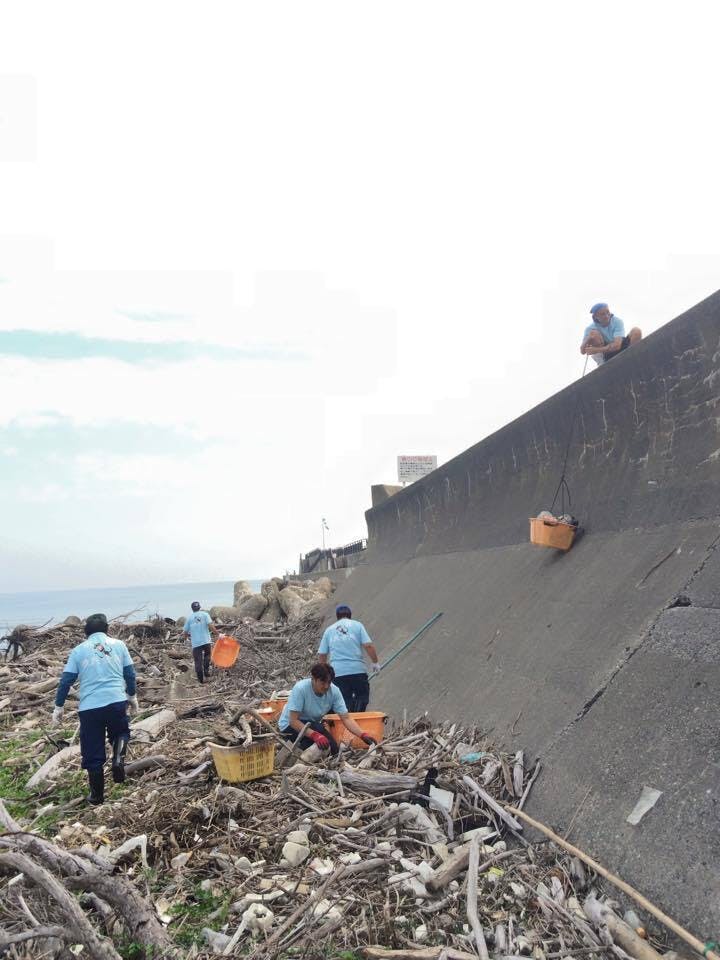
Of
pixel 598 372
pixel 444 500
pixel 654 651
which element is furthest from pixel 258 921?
pixel 444 500

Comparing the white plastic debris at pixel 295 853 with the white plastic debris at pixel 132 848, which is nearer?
the white plastic debris at pixel 295 853

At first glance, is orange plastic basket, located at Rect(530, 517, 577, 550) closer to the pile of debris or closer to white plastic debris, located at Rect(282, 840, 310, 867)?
the pile of debris

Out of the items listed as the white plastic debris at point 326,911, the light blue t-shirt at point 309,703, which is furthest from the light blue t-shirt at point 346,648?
the white plastic debris at point 326,911

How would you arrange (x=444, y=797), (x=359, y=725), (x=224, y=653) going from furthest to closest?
(x=224, y=653) < (x=359, y=725) < (x=444, y=797)

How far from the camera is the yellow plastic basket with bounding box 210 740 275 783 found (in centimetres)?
524

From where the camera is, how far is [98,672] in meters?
6.09

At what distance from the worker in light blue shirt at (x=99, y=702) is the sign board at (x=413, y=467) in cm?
1351

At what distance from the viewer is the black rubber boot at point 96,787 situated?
5770 millimetres

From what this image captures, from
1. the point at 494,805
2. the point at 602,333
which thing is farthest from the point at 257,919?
the point at 602,333

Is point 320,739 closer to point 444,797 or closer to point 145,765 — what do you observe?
point 444,797

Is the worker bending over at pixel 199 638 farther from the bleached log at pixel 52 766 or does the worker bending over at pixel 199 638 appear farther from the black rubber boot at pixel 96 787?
the black rubber boot at pixel 96 787

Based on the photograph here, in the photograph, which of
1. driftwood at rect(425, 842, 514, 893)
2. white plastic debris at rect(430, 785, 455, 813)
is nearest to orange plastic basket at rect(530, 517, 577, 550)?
white plastic debris at rect(430, 785, 455, 813)

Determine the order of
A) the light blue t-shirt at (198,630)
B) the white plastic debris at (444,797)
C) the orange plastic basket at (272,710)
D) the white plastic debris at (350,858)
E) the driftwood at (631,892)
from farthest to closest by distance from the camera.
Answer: the light blue t-shirt at (198,630)
the orange plastic basket at (272,710)
the white plastic debris at (444,797)
the white plastic debris at (350,858)
the driftwood at (631,892)

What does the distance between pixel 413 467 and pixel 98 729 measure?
46.5 ft
